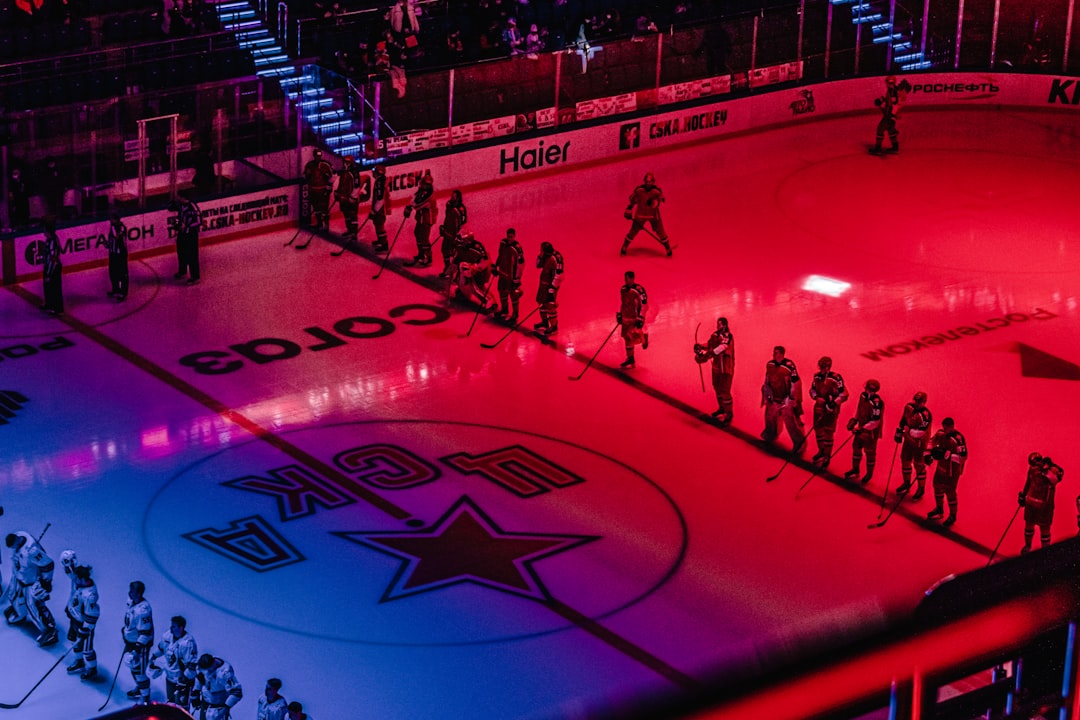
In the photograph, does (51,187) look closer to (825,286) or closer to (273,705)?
(825,286)

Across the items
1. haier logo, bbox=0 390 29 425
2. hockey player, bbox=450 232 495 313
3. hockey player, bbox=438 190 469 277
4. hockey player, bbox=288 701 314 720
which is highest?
hockey player, bbox=438 190 469 277

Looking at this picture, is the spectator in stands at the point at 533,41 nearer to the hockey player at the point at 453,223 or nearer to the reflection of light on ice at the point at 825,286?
the hockey player at the point at 453,223

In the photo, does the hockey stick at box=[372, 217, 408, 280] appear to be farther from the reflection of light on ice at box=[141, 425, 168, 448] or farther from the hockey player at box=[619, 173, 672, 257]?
the reflection of light on ice at box=[141, 425, 168, 448]

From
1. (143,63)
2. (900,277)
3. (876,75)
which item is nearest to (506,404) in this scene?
(900,277)

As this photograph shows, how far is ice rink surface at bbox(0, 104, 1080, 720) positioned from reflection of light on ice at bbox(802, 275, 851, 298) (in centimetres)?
17

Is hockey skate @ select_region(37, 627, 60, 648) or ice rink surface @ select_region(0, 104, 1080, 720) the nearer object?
hockey skate @ select_region(37, 627, 60, 648)

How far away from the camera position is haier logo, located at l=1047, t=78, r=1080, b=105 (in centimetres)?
3341

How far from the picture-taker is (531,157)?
2858cm

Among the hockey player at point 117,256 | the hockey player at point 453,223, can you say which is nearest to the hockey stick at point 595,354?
the hockey player at point 453,223

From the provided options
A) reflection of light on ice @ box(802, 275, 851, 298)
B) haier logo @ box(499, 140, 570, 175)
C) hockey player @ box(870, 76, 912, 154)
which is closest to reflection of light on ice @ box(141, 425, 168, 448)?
reflection of light on ice @ box(802, 275, 851, 298)

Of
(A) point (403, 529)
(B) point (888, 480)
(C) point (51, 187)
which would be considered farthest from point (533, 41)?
(A) point (403, 529)

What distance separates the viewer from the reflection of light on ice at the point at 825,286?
78.0 ft

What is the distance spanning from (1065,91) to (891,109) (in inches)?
221

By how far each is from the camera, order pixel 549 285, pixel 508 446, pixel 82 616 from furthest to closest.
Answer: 1. pixel 549 285
2. pixel 508 446
3. pixel 82 616
